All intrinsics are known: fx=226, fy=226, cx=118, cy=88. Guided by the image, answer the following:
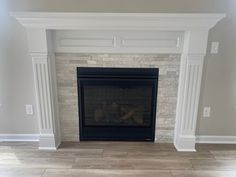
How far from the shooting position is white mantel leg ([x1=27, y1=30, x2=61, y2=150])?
238cm

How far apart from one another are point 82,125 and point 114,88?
63cm

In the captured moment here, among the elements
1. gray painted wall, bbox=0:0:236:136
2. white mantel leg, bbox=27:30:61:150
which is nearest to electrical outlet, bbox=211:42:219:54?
gray painted wall, bbox=0:0:236:136

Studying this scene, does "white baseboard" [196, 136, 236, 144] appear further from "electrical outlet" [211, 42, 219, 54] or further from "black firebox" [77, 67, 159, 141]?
"electrical outlet" [211, 42, 219, 54]

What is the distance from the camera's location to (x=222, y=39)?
249cm

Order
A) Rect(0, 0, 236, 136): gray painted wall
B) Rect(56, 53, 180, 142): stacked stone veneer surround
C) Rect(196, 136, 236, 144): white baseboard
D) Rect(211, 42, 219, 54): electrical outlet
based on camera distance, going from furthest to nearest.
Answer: Rect(196, 136, 236, 144): white baseboard, Rect(56, 53, 180, 142): stacked stone veneer surround, Rect(211, 42, 219, 54): electrical outlet, Rect(0, 0, 236, 136): gray painted wall

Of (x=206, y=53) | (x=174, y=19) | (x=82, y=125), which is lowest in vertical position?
(x=82, y=125)

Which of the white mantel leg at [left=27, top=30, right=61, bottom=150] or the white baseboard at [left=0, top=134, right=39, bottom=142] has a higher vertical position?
the white mantel leg at [left=27, top=30, right=61, bottom=150]

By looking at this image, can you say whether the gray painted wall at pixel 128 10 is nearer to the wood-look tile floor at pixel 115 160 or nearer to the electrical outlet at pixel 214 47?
the electrical outlet at pixel 214 47

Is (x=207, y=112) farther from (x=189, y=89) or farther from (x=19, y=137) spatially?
(x=19, y=137)

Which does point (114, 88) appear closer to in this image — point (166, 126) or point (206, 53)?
point (166, 126)

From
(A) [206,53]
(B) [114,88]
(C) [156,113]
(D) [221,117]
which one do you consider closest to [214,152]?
(D) [221,117]

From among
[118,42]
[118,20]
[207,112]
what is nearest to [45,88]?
[118,42]

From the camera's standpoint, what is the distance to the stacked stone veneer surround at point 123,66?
8.55 feet

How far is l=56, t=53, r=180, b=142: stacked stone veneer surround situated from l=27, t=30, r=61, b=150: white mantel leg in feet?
0.35
